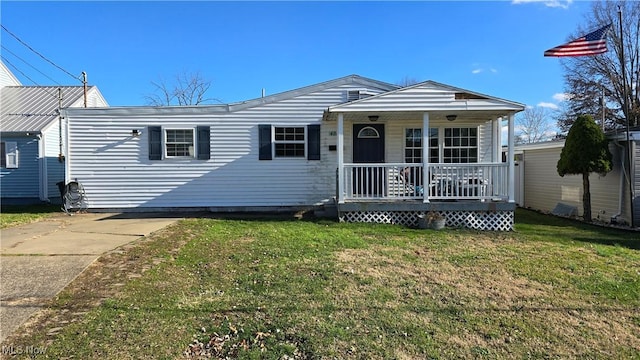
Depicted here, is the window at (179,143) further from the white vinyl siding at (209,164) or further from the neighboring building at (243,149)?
the white vinyl siding at (209,164)

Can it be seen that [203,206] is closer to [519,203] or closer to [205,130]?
[205,130]

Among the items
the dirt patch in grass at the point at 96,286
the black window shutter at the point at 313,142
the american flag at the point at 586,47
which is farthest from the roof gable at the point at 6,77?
the american flag at the point at 586,47

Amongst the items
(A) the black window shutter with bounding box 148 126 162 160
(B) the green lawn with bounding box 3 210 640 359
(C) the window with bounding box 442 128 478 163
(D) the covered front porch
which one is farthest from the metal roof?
(C) the window with bounding box 442 128 478 163

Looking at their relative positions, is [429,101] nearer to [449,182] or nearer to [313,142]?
[449,182]

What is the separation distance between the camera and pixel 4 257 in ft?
17.6

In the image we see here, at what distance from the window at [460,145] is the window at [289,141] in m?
4.14

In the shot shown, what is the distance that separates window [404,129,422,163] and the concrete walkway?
6533mm

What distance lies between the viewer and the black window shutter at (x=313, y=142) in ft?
35.7

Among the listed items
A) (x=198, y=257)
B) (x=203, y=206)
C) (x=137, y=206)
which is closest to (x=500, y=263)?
(x=198, y=257)

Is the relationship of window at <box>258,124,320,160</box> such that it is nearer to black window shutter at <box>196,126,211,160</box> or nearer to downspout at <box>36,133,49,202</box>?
black window shutter at <box>196,126,211,160</box>

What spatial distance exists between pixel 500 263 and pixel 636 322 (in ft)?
6.46

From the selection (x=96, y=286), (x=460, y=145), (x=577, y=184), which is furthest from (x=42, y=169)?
(x=577, y=184)

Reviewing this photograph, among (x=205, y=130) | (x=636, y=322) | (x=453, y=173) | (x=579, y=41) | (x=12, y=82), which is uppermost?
(x=12, y=82)

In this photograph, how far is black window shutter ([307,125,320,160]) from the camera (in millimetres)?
10875
